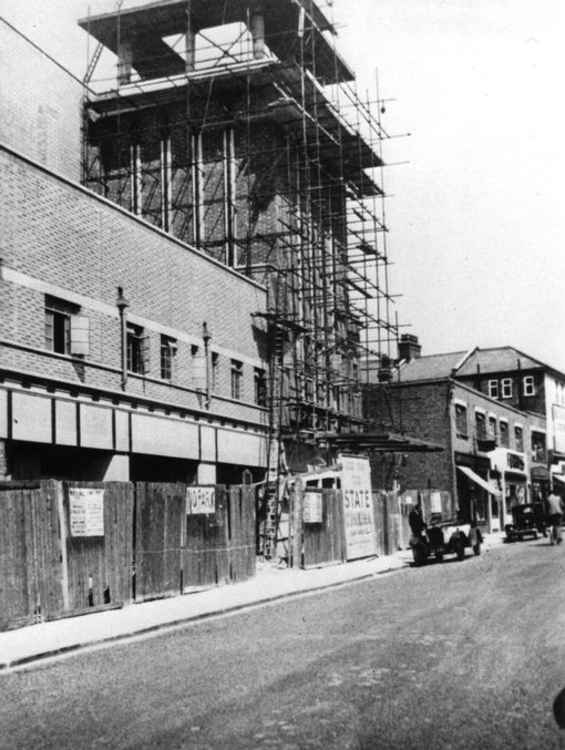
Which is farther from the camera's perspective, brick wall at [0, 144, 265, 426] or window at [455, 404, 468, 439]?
window at [455, 404, 468, 439]

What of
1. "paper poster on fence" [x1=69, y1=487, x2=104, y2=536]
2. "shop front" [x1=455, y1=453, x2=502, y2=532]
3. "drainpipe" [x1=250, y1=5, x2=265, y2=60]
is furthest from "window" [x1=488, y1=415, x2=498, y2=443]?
"paper poster on fence" [x1=69, y1=487, x2=104, y2=536]

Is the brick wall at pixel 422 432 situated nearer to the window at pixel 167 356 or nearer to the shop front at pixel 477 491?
the shop front at pixel 477 491

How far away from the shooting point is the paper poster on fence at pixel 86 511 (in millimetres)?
15344

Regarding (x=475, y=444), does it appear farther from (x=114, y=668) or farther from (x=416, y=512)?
(x=114, y=668)

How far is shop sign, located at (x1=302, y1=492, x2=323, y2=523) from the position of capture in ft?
81.9

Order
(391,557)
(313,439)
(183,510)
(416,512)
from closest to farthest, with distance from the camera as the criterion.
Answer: (183,510), (416,512), (391,557), (313,439)

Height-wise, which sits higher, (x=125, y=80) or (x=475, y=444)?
(x=125, y=80)

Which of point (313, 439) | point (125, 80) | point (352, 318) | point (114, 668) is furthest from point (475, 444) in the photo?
point (114, 668)

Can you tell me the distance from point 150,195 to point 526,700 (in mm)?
34305

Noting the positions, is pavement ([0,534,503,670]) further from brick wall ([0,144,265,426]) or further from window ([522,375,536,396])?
window ([522,375,536,396])

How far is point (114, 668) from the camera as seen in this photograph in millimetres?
10227

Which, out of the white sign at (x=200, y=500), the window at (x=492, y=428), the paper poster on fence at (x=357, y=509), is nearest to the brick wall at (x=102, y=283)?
Result: the paper poster on fence at (x=357, y=509)

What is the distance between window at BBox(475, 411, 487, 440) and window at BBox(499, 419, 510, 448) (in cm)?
354

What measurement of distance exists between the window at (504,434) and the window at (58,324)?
1468 inches
